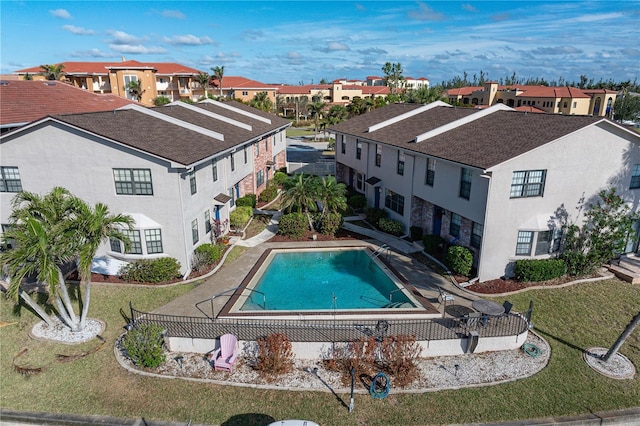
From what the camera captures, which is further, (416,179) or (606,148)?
(416,179)

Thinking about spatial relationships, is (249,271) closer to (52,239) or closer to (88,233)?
(88,233)

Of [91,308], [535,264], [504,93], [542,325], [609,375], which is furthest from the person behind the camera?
[504,93]

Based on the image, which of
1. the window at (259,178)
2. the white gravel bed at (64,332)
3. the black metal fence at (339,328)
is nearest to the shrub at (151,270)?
the white gravel bed at (64,332)

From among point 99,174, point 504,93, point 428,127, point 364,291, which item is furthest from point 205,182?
point 504,93

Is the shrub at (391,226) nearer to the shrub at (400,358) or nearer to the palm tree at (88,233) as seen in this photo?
the shrub at (400,358)

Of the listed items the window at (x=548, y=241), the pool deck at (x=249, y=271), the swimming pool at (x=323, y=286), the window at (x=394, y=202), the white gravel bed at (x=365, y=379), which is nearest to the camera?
the white gravel bed at (x=365, y=379)

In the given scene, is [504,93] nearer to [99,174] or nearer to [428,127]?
[428,127]

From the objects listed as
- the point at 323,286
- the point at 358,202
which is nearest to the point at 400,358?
the point at 323,286
